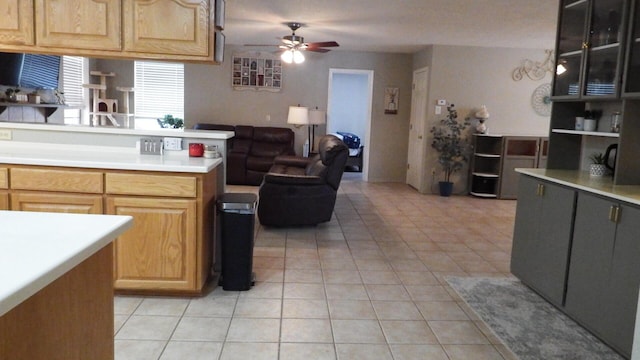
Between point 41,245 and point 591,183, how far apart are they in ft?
9.73

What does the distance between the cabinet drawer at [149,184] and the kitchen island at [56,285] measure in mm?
1435

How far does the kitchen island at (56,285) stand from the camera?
3.24ft

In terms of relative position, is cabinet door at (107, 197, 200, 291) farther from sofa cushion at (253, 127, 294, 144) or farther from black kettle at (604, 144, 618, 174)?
sofa cushion at (253, 127, 294, 144)

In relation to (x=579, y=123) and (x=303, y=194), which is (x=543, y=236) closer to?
(x=579, y=123)

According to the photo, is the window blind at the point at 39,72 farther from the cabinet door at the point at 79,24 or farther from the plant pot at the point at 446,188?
the plant pot at the point at 446,188

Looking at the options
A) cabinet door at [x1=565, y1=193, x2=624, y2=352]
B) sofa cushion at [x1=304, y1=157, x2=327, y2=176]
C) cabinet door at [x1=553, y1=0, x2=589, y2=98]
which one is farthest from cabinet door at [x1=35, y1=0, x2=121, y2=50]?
cabinet door at [x1=553, y1=0, x2=589, y2=98]

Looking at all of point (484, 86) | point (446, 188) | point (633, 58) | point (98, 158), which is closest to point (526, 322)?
point (633, 58)

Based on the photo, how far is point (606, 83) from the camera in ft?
10.2

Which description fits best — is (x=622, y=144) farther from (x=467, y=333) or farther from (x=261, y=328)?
(x=261, y=328)

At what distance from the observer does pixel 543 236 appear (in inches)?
127

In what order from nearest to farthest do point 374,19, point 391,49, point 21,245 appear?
1. point 21,245
2. point 374,19
3. point 391,49

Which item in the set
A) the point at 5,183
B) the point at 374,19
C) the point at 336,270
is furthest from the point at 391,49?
the point at 5,183

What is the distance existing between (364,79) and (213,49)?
852 centimetres

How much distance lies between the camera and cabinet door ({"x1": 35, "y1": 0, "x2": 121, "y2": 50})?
9.91 ft
